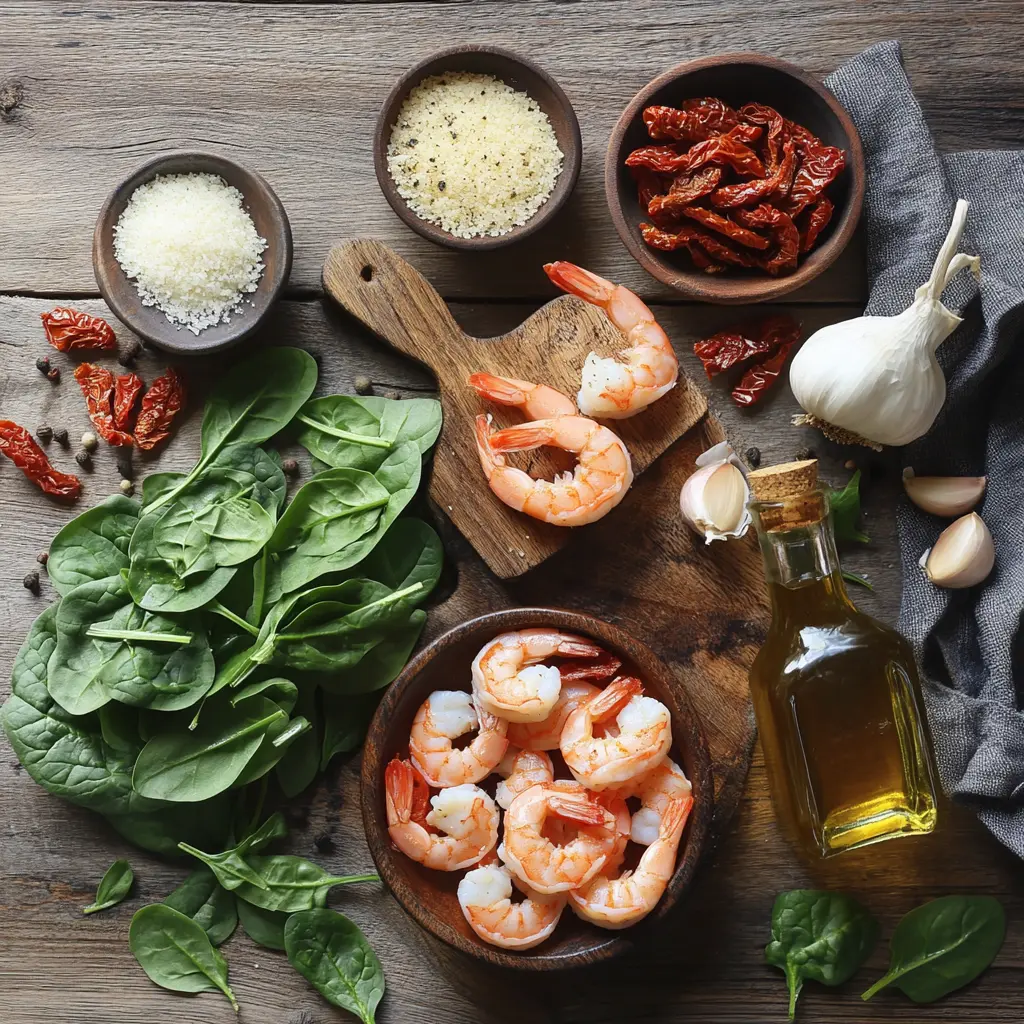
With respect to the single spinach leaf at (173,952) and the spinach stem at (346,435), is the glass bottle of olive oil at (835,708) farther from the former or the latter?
the single spinach leaf at (173,952)

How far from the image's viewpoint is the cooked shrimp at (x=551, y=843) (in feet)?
4.90

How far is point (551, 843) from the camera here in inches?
61.3

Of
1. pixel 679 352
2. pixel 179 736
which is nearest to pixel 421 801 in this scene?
pixel 179 736

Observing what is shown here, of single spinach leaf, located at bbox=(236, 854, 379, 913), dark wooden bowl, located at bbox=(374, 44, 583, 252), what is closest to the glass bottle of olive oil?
dark wooden bowl, located at bbox=(374, 44, 583, 252)

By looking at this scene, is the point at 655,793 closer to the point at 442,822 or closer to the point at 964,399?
the point at 442,822

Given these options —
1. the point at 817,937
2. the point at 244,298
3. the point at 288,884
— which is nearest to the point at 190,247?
the point at 244,298

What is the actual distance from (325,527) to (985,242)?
1.21 metres

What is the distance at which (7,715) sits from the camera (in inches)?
65.6

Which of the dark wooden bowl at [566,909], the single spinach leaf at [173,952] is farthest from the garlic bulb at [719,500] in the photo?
the single spinach leaf at [173,952]

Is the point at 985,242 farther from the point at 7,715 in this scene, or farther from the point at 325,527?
the point at 7,715

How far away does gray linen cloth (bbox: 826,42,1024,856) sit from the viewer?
63.9 inches

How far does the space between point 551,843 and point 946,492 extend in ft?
2.90

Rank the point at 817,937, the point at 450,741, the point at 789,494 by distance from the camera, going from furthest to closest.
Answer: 1. the point at 817,937
2. the point at 450,741
3. the point at 789,494

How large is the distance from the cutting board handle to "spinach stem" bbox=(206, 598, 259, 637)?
528mm
